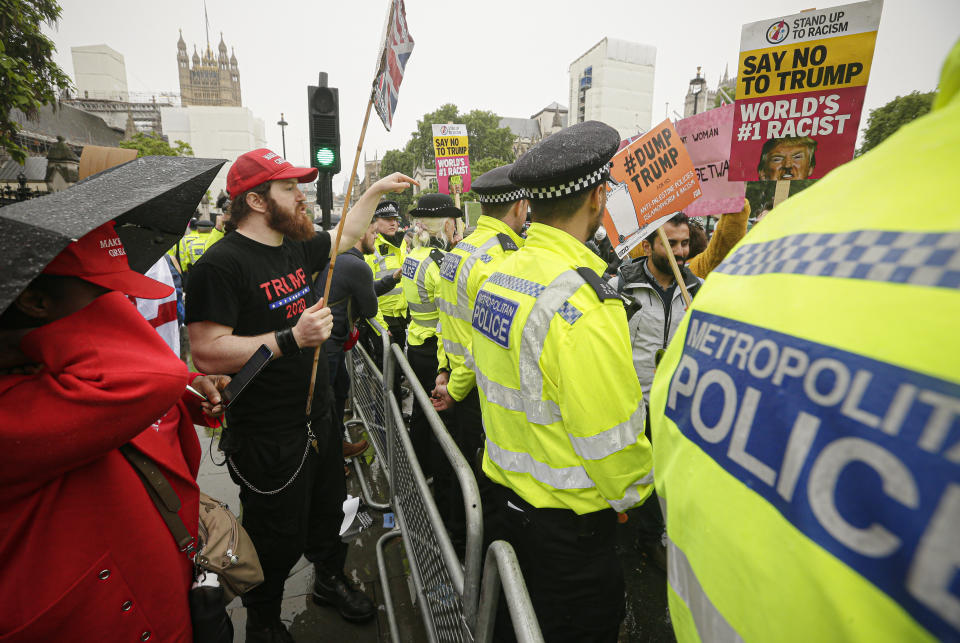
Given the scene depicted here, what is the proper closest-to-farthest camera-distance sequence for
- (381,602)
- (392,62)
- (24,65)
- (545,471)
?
(545,471) → (392,62) → (381,602) → (24,65)

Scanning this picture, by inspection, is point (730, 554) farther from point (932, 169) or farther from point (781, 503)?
point (932, 169)

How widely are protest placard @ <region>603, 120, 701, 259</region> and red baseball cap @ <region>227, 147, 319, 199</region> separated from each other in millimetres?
1826

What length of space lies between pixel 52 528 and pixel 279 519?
1383 mm

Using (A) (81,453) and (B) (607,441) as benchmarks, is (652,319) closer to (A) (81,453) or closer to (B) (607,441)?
(B) (607,441)

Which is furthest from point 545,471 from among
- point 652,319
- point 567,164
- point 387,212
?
point 387,212

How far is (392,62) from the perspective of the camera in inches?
111

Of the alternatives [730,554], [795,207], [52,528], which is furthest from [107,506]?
[795,207]

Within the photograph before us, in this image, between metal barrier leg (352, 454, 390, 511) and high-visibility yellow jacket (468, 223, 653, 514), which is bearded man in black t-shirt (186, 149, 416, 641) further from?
metal barrier leg (352, 454, 390, 511)

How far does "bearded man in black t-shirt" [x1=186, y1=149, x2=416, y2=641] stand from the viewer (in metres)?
2.19

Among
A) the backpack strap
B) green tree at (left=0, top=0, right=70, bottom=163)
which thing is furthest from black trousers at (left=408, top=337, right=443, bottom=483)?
green tree at (left=0, top=0, right=70, bottom=163)

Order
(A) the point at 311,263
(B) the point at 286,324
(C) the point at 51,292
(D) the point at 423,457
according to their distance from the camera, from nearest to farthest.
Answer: (C) the point at 51,292 < (B) the point at 286,324 < (A) the point at 311,263 < (D) the point at 423,457

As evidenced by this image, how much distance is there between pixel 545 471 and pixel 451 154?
915cm

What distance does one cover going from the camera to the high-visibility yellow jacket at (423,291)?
4668mm

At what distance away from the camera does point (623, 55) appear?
2429 inches
